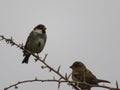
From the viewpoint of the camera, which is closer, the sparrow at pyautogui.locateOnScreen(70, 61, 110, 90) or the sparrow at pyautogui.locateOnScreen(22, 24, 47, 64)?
the sparrow at pyautogui.locateOnScreen(70, 61, 110, 90)

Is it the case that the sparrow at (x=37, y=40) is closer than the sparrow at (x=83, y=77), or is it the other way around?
the sparrow at (x=83, y=77)

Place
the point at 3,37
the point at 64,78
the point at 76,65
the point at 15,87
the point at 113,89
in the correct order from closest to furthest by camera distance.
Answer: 1. the point at 113,89
2. the point at 64,78
3. the point at 15,87
4. the point at 3,37
5. the point at 76,65

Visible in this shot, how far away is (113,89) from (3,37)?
1.88 metres

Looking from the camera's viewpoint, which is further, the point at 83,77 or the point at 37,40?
the point at 37,40

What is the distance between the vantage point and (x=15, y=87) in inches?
89.6

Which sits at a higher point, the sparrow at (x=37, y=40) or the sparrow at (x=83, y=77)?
the sparrow at (x=37, y=40)

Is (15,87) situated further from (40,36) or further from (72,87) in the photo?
(40,36)

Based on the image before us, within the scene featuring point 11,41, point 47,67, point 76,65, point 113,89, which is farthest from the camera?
point 76,65

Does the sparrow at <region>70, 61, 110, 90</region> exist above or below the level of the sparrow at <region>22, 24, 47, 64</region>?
below

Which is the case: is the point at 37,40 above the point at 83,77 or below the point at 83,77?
above

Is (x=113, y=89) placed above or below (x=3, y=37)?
below

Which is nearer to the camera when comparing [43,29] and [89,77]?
[89,77]

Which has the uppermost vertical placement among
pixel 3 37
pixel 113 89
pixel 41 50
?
pixel 41 50

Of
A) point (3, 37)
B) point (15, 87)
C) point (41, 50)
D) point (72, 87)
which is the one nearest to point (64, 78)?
point (72, 87)
